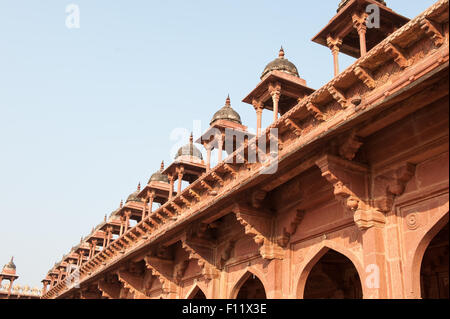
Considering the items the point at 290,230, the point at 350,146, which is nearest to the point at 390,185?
the point at 350,146

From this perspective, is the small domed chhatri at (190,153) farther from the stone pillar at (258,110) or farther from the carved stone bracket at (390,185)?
the carved stone bracket at (390,185)

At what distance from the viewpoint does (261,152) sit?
32.9 feet

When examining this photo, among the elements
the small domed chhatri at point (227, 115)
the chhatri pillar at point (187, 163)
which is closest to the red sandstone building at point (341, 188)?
the small domed chhatri at point (227, 115)

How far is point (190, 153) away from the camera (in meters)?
17.2

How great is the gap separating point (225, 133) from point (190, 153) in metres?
2.96

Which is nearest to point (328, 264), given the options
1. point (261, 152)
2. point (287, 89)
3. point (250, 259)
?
point (250, 259)

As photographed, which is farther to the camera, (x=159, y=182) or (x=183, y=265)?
(x=159, y=182)

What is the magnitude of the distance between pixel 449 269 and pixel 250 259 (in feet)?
→ 12.6

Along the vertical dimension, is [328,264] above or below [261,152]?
below

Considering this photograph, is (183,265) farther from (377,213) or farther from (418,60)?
(418,60)

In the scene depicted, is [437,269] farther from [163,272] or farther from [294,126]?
[163,272]

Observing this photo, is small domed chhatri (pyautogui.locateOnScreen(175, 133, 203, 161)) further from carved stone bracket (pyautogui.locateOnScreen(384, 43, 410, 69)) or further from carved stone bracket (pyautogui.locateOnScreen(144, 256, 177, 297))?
carved stone bracket (pyautogui.locateOnScreen(384, 43, 410, 69))

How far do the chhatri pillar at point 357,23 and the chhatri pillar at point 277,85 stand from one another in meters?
1.51
